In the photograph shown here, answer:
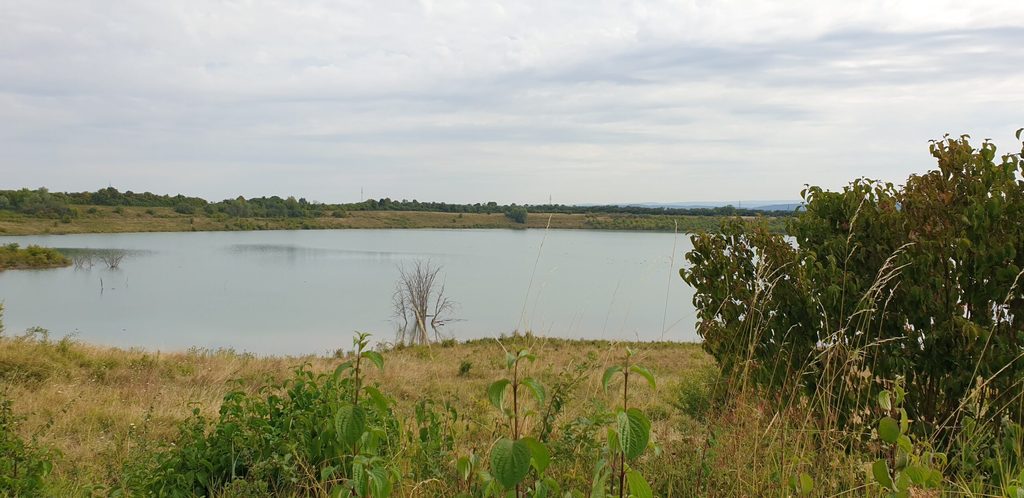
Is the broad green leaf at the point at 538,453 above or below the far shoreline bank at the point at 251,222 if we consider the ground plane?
above

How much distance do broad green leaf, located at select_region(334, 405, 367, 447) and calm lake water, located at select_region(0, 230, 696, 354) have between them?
A: 71.0 inches

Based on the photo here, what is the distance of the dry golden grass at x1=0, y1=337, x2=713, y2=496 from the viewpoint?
392 centimetres

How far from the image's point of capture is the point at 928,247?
3.65 m

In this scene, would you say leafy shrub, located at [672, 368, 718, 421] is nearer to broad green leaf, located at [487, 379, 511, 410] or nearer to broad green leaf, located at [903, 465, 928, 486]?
broad green leaf, located at [903, 465, 928, 486]

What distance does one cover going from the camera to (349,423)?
190 centimetres

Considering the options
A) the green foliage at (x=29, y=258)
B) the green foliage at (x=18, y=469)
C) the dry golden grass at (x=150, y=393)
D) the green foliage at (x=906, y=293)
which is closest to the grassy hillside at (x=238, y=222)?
the green foliage at (x=29, y=258)

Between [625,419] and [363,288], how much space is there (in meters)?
44.0

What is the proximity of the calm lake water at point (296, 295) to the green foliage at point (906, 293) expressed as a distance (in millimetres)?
910

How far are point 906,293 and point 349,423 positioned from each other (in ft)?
10.9

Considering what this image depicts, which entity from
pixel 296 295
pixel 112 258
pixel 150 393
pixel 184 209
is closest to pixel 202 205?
pixel 184 209

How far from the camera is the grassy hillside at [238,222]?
82500 millimetres

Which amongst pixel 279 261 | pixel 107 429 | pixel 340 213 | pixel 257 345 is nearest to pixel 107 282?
pixel 279 261

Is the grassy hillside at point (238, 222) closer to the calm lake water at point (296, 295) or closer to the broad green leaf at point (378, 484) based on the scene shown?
the calm lake water at point (296, 295)

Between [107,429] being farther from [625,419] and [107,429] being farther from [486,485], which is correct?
[625,419]
